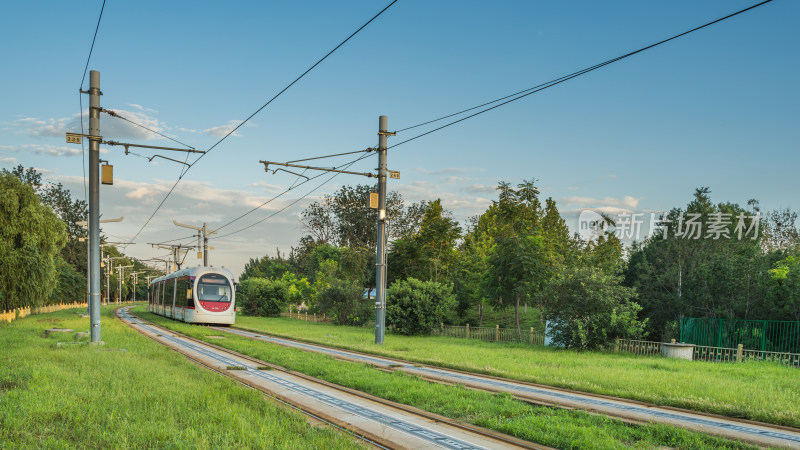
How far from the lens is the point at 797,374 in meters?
16.8

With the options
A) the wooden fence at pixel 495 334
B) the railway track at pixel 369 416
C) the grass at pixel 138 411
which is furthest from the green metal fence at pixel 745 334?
the grass at pixel 138 411

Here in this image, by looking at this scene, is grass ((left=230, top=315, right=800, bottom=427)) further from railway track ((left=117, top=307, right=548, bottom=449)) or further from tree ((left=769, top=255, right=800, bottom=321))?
tree ((left=769, top=255, right=800, bottom=321))

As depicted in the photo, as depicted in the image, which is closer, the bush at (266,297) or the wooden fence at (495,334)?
the wooden fence at (495,334)

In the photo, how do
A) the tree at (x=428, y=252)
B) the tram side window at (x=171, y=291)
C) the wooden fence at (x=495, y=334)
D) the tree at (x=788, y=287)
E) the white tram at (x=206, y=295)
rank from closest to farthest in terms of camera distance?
the tree at (x=788, y=287) → the wooden fence at (x=495, y=334) → the white tram at (x=206, y=295) → the tram side window at (x=171, y=291) → the tree at (x=428, y=252)

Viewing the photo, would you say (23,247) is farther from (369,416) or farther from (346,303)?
(369,416)

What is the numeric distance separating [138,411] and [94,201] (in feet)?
40.9

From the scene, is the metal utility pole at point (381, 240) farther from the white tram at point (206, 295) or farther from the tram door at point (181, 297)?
the tram door at point (181, 297)

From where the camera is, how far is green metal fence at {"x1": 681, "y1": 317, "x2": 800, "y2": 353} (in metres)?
25.1

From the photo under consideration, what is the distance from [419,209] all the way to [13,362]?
2470 inches

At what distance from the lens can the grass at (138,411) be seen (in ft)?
22.5

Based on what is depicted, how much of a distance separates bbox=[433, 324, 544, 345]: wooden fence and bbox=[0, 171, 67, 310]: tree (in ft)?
94.8

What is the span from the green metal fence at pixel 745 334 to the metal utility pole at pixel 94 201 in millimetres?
25413

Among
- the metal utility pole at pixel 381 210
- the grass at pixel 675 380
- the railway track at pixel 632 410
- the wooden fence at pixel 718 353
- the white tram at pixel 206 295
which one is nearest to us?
the railway track at pixel 632 410

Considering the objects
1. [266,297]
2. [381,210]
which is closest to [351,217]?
[266,297]
